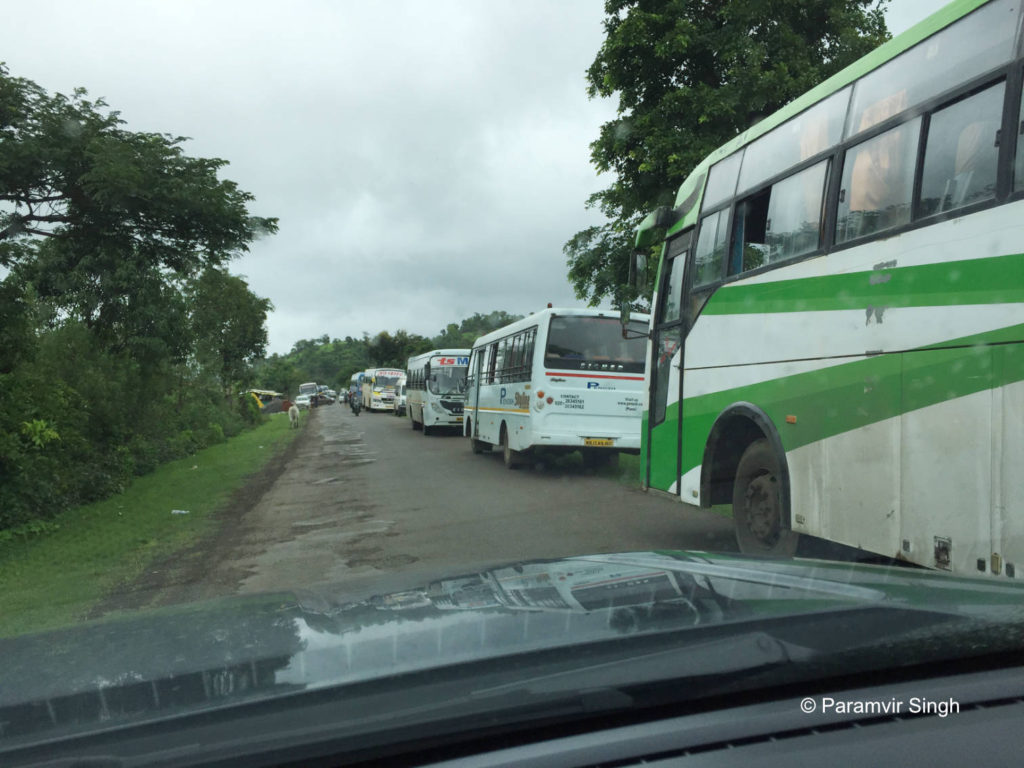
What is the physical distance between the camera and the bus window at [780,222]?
5.90 m

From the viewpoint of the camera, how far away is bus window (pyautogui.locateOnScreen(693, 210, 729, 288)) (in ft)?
23.8

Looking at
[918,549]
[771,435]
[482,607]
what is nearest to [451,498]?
[771,435]

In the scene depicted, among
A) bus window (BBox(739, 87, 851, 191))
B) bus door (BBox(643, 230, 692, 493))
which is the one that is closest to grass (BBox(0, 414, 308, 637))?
bus door (BBox(643, 230, 692, 493))

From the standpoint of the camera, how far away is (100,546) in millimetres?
9062

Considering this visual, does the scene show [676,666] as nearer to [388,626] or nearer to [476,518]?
[388,626]

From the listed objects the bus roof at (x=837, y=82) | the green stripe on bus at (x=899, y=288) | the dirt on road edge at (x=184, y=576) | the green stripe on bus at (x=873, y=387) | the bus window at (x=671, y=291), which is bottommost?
the dirt on road edge at (x=184, y=576)

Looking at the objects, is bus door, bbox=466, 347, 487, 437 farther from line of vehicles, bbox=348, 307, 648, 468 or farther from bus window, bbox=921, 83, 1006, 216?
bus window, bbox=921, 83, 1006, 216

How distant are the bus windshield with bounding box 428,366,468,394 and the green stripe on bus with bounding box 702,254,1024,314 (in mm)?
20988

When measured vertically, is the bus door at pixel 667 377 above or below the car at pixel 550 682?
above

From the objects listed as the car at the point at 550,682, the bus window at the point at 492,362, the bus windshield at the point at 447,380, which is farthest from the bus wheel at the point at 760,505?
the bus windshield at the point at 447,380

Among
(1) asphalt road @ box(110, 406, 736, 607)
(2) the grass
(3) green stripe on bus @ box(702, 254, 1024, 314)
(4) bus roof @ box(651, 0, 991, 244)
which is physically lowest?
(2) the grass

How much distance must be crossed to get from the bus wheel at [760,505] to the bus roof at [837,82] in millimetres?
2533

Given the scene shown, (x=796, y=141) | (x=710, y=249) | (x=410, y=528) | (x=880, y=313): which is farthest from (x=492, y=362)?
(x=880, y=313)

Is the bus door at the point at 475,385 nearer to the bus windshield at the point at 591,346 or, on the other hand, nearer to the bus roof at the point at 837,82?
the bus windshield at the point at 591,346
